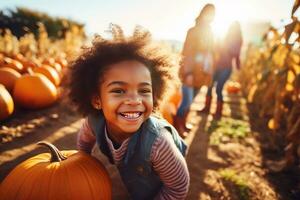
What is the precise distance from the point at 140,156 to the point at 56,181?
1.67 ft

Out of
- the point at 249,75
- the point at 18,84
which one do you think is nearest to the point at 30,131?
the point at 18,84

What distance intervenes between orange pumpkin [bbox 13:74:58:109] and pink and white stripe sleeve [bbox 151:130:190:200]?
2785 millimetres

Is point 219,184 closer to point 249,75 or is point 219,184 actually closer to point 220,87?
point 220,87

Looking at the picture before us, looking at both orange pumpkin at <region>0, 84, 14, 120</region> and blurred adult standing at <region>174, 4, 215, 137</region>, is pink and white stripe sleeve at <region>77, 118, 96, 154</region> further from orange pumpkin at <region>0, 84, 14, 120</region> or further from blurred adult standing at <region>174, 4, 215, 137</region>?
blurred adult standing at <region>174, 4, 215, 137</region>

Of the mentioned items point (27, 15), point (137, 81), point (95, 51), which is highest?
point (27, 15)

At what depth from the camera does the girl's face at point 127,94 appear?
1.62m

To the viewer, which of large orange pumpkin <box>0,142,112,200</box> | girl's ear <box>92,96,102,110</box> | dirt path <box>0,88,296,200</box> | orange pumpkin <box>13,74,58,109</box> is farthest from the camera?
orange pumpkin <box>13,74,58,109</box>

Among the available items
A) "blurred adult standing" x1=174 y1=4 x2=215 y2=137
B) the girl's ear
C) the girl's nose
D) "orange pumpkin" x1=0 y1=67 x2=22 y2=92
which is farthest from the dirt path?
the girl's nose

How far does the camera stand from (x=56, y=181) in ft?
5.11

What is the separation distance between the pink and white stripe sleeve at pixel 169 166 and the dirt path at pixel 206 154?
0.59 meters

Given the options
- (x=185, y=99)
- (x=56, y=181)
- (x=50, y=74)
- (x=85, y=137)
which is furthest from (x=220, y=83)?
(x=56, y=181)

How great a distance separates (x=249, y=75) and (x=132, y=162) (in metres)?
6.37

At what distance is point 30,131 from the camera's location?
3.23 m

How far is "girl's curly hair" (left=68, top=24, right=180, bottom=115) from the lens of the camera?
175 cm
